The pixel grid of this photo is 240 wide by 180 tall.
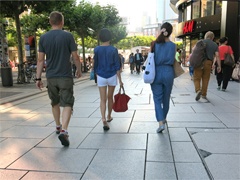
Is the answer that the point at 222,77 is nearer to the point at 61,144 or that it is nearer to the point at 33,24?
the point at 61,144

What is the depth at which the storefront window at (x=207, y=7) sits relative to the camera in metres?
21.6

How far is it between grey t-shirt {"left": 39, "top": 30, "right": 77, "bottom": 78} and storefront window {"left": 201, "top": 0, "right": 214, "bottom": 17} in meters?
19.6

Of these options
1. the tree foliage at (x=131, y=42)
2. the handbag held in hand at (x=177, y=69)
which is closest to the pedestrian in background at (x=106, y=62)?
the handbag held in hand at (x=177, y=69)

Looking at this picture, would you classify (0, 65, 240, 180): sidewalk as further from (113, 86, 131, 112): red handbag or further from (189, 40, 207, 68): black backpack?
(189, 40, 207, 68): black backpack

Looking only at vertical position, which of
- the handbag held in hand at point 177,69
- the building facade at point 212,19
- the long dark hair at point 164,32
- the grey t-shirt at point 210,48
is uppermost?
the building facade at point 212,19

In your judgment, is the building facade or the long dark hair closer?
the long dark hair

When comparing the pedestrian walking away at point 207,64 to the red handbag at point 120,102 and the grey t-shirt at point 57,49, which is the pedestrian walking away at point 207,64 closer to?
the red handbag at point 120,102

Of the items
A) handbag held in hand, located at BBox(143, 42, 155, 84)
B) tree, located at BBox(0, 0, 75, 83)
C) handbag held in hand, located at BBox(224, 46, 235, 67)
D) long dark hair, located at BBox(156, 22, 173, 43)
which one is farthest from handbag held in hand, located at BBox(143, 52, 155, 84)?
tree, located at BBox(0, 0, 75, 83)

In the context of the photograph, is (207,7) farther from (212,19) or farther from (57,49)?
(57,49)

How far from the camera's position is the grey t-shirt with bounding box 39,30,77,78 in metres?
4.01

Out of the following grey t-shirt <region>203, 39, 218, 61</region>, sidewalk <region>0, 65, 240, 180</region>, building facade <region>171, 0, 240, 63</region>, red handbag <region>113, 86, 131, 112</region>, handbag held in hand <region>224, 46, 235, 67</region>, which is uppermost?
building facade <region>171, 0, 240, 63</region>

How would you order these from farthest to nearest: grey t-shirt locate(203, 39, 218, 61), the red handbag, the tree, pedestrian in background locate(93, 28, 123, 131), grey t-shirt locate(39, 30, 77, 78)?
the tree < grey t-shirt locate(203, 39, 218, 61) < the red handbag < pedestrian in background locate(93, 28, 123, 131) < grey t-shirt locate(39, 30, 77, 78)

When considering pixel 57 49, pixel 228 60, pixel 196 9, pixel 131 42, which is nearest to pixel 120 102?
pixel 57 49

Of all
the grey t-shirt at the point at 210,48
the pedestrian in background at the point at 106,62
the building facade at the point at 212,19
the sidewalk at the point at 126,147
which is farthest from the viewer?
the building facade at the point at 212,19
